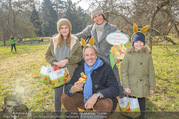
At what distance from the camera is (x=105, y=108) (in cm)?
211

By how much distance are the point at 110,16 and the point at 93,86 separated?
146 inches

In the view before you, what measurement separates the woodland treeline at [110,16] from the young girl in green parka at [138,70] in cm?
100

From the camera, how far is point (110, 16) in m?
5.22

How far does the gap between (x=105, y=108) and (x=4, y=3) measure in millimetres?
24334

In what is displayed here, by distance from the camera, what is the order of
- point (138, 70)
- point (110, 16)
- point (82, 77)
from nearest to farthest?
1. point (82, 77)
2. point (138, 70)
3. point (110, 16)

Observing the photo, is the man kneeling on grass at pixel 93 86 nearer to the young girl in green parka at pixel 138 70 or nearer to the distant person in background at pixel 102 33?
the young girl in green parka at pixel 138 70

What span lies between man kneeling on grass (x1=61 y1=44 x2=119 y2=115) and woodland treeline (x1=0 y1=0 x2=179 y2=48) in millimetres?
1733

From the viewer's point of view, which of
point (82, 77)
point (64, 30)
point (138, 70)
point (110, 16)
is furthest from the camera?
point (110, 16)

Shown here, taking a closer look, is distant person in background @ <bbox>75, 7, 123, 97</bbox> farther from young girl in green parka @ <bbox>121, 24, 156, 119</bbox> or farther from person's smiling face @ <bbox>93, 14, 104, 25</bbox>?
young girl in green parka @ <bbox>121, 24, 156, 119</bbox>

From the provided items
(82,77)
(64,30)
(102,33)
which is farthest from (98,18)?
(82,77)

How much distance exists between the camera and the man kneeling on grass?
2.13 meters

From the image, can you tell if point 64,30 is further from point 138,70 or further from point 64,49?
point 138,70

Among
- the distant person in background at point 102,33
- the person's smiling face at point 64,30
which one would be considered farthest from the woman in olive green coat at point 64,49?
the distant person in background at point 102,33

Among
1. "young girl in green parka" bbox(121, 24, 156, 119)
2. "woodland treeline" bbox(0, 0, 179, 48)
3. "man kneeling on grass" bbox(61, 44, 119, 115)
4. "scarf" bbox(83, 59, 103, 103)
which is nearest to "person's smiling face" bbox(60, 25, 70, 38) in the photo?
"man kneeling on grass" bbox(61, 44, 119, 115)
